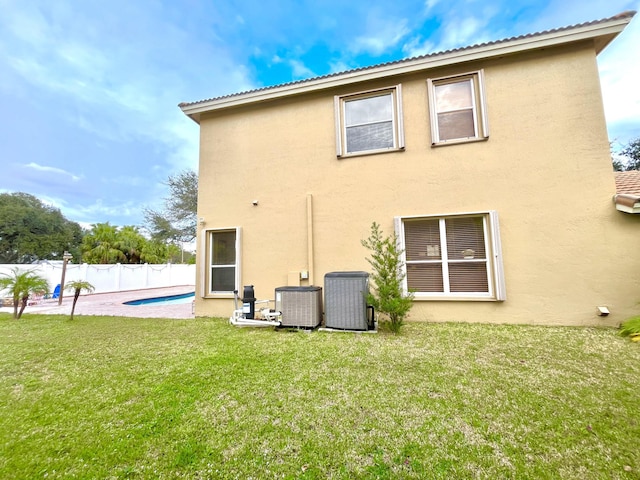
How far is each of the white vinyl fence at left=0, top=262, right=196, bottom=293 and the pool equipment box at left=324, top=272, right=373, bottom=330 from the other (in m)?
14.8

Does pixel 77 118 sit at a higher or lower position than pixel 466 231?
higher

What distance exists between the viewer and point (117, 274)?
18453 mm

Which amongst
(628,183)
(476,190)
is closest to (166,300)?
(476,190)

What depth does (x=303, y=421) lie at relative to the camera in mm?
2580

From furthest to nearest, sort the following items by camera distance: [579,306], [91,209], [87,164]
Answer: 1. [91,209]
2. [87,164]
3. [579,306]

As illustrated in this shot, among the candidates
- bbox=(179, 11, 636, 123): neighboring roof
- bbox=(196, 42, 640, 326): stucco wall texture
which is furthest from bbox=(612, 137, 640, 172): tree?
bbox=(196, 42, 640, 326): stucco wall texture

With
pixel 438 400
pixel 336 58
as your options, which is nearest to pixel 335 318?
pixel 438 400

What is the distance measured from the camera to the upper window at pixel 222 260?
26.1ft

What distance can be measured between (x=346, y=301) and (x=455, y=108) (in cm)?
558

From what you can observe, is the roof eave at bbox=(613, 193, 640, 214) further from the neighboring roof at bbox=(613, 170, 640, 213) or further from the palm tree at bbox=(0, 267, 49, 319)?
the palm tree at bbox=(0, 267, 49, 319)

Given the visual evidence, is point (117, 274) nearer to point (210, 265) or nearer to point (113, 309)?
point (113, 309)

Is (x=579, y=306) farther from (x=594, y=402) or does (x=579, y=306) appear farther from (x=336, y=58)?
(x=336, y=58)

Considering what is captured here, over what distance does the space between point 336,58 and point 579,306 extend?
13.7 meters

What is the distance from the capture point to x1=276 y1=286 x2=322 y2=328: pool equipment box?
20.1ft
